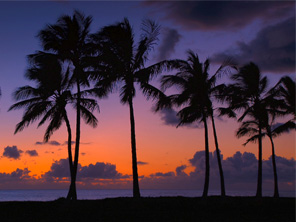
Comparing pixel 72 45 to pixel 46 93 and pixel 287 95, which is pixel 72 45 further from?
pixel 287 95

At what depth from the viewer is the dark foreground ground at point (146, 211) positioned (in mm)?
17531

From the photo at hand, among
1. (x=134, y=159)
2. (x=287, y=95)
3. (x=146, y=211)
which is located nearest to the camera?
(x=146, y=211)

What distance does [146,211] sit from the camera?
1931cm

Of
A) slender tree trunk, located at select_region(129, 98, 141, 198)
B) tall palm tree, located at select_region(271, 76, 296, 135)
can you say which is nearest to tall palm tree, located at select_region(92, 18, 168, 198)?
slender tree trunk, located at select_region(129, 98, 141, 198)

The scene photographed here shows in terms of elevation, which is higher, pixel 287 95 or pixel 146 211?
pixel 287 95

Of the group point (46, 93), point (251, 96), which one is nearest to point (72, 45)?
point (46, 93)

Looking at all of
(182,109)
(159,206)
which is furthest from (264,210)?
(182,109)

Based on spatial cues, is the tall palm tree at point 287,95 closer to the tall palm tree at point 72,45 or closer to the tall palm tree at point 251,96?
the tall palm tree at point 251,96

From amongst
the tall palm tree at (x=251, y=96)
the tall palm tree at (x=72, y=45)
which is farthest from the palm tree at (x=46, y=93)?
the tall palm tree at (x=251, y=96)

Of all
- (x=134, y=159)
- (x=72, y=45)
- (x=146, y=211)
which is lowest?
(x=146, y=211)

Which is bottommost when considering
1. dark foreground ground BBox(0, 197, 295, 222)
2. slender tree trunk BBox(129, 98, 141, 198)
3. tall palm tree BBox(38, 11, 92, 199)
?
dark foreground ground BBox(0, 197, 295, 222)

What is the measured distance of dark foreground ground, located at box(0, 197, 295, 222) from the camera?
17.5m

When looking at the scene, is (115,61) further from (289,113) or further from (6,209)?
(289,113)

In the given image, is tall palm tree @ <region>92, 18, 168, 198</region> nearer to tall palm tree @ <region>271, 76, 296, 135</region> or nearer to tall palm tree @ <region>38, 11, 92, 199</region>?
tall palm tree @ <region>38, 11, 92, 199</region>
